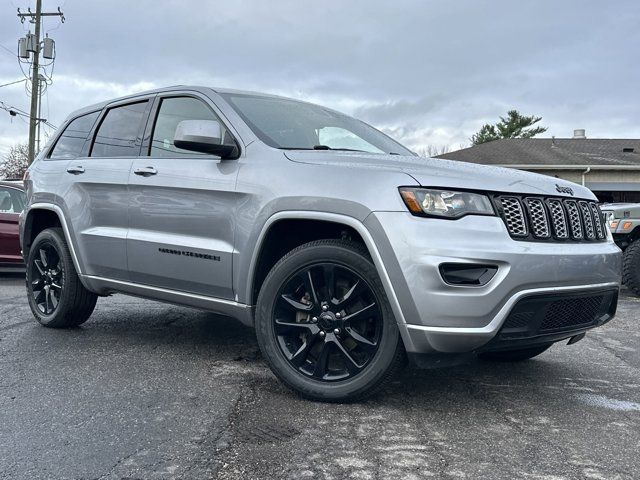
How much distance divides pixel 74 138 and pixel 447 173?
3.59m

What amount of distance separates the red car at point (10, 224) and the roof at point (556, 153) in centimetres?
1579

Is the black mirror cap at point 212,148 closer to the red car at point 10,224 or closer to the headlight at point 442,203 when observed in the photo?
the headlight at point 442,203

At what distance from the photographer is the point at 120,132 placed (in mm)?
5039

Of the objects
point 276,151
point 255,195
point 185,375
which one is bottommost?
point 185,375

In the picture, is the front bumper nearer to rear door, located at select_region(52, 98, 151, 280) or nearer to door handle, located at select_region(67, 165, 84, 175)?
rear door, located at select_region(52, 98, 151, 280)

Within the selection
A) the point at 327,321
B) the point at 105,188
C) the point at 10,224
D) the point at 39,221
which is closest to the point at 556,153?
the point at 10,224

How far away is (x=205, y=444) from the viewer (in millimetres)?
2865

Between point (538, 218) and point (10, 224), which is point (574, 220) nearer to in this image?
point (538, 218)

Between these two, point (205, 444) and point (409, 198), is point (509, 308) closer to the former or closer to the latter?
point (409, 198)

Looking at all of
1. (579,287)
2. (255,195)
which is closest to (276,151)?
(255,195)

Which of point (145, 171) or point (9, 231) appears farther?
point (9, 231)

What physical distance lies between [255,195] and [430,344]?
134 centimetres

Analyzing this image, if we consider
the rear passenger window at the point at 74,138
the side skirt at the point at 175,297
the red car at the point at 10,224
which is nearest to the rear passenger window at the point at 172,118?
the side skirt at the point at 175,297

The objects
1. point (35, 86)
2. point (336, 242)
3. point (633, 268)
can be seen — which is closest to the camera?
point (336, 242)
